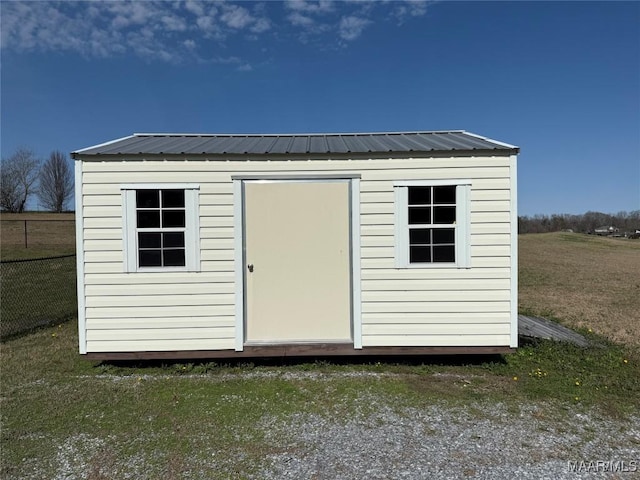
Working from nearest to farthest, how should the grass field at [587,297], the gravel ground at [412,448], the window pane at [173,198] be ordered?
the gravel ground at [412,448] < the window pane at [173,198] < the grass field at [587,297]

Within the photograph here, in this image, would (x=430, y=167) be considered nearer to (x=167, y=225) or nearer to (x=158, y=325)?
(x=167, y=225)

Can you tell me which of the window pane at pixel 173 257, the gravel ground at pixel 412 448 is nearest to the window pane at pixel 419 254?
the gravel ground at pixel 412 448

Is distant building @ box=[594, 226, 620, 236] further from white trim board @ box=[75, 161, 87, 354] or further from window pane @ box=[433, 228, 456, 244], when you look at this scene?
white trim board @ box=[75, 161, 87, 354]

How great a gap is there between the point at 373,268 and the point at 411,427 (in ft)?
5.87

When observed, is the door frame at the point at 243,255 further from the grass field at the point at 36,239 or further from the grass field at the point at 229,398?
the grass field at the point at 36,239

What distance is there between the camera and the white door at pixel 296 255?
4539mm

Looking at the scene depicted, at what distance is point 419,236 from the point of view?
4.49 metres

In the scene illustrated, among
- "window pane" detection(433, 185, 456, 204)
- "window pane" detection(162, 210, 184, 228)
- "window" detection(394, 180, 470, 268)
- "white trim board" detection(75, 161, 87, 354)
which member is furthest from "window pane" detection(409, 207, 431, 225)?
"white trim board" detection(75, 161, 87, 354)

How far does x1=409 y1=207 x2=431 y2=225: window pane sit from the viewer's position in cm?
448

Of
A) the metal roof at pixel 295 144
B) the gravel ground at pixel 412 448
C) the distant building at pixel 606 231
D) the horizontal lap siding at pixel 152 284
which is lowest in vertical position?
the gravel ground at pixel 412 448

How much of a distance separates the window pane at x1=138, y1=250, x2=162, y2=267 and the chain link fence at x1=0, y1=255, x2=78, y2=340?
9.88 feet

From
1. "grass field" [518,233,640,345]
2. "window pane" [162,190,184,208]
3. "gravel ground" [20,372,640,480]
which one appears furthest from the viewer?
"grass field" [518,233,640,345]

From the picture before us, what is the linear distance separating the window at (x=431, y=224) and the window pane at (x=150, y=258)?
2.79m

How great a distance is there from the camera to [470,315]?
14.6ft
